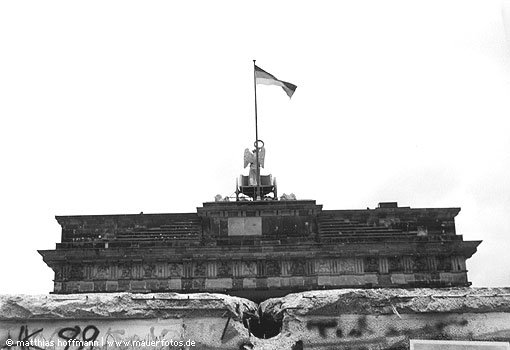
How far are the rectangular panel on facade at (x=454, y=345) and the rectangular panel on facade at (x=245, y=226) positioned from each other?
21.9 metres

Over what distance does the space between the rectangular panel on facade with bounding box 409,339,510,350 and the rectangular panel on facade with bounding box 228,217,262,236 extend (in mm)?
21852

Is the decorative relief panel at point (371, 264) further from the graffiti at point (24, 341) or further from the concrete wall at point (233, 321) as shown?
the graffiti at point (24, 341)

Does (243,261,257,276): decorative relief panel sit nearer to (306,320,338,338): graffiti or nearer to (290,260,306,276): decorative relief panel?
(290,260,306,276): decorative relief panel

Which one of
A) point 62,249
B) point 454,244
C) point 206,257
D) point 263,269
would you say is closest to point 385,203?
point 454,244

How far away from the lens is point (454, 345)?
6070 millimetres

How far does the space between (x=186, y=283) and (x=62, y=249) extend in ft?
18.9

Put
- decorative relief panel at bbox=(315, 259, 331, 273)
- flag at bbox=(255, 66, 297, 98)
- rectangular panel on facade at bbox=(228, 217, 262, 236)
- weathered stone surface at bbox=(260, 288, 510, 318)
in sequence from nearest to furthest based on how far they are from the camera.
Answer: weathered stone surface at bbox=(260, 288, 510, 318) < decorative relief panel at bbox=(315, 259, 331, 273) < rectangular panel on facade at bbox=(228, 217, 262, 236) < flag at bbox=(255, 66, 297, 98)

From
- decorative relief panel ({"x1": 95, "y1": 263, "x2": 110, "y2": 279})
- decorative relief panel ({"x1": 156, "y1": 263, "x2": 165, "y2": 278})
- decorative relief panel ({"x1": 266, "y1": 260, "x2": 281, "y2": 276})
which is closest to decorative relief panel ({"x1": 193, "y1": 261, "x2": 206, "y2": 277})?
decorative relief panel ({"x1": 156, "y1": 263, "x2": 165, "y2": 278})

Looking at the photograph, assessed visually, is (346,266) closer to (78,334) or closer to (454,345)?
(454,345)

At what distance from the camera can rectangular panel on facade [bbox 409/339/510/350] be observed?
6039 millimetres

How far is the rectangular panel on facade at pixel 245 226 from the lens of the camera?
1101 inches

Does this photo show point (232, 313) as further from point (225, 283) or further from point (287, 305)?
point (225, 283)

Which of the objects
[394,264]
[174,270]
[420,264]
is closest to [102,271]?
[174,270]

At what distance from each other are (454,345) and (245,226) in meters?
22.2
